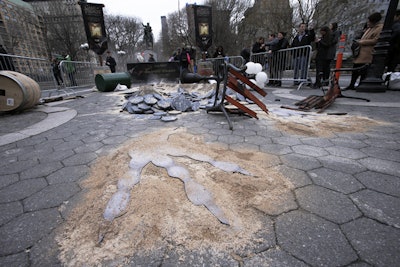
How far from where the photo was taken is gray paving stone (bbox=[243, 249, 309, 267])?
1051 millimetres

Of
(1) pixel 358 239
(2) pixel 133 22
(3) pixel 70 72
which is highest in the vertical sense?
(2) pixel 133 22

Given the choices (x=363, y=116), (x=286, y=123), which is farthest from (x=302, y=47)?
(x=286, y=123)

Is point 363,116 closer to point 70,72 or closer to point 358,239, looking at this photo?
point 358,239

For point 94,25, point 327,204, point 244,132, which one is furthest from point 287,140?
point 94,25

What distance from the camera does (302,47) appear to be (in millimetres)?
7156

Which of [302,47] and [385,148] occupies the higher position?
[302,47]

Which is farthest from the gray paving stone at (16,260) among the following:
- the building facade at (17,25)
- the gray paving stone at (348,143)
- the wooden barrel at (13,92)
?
the building facade at (17,25)

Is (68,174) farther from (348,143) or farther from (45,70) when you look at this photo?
(45,70)

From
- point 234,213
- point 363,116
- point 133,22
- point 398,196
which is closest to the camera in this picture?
point 234,213

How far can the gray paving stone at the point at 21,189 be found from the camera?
1.69 meters

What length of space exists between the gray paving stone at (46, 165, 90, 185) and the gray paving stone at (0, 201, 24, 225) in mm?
309

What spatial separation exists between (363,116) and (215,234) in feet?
12.8

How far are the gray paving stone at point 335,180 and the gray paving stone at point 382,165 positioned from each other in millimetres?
353

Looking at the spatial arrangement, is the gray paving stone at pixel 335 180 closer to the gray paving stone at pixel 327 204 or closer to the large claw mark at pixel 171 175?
the gray paving stone at pixel 327 204
